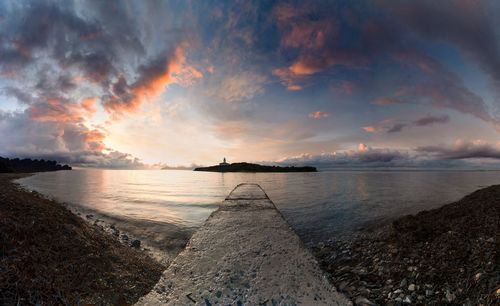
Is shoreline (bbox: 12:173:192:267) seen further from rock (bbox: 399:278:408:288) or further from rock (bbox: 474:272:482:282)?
rock (bbox: 474:272:482:282)

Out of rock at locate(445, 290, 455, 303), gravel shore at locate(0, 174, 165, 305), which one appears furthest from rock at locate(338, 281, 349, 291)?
gravel shore at locate(0, 174, 165, 305)

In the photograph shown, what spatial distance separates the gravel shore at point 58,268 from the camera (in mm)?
3705

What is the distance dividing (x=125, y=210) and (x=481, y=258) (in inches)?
843

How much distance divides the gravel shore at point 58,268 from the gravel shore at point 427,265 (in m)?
5.55

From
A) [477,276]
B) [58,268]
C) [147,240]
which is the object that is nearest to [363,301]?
[477,276]

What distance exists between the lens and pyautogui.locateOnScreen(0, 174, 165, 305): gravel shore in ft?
12.2

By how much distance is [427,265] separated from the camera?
5930 millimetres

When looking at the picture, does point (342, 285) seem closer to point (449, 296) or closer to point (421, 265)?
point (421, 265)

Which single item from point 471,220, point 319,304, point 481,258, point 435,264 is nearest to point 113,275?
Answer: point 319,304

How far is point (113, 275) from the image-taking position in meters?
5.41

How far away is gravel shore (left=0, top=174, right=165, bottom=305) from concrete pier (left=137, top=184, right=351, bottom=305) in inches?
29.6

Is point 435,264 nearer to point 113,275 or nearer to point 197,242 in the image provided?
point 197,242

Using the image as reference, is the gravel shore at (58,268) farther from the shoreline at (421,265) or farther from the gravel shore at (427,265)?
the gravel shore at (427,265)

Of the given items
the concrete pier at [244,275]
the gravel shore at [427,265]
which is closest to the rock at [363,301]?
the gravel shore at [427,265]
